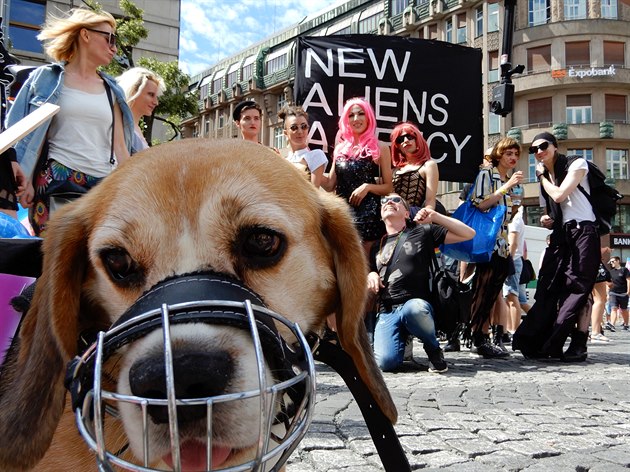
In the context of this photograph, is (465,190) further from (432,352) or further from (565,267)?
(432,352)

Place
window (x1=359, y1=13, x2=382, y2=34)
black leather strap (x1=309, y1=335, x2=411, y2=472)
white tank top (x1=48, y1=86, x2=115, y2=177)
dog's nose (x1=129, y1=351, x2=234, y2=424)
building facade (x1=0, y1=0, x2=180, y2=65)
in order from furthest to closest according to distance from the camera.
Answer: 1. window (x1=359, y1=13, x2=382, y2=34)
2. building facade (x1=0, y1=0, x2=180, y2=65)
3. white tank top (x1=48, y1=86, x2=115, y2=177)
4. black leather strap (x1=309, y1=335, x2=411, y2=472)
5. dog's nose (x1=129, y1=351, x2=234, y2=424)

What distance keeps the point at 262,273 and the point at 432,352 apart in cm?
425

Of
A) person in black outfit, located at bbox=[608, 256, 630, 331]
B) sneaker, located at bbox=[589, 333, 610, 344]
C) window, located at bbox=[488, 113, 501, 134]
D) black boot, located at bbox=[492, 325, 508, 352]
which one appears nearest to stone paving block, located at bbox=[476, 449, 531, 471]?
black boot, located at bbox=[492, 325, 508, 352]

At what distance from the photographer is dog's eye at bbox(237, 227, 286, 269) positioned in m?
1.78

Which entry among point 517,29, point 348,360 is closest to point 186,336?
point 348,360

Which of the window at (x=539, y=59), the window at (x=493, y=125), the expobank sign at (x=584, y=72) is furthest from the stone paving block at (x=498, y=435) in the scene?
the window at (x=539, y=59)

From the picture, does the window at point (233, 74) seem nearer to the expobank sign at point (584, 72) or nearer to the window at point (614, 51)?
the expobank sign at point (584, 72)

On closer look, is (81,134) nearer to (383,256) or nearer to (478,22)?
(383,256)

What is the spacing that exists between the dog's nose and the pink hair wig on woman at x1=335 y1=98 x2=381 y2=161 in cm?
464

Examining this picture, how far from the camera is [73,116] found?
377cm

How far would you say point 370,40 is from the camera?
670cm

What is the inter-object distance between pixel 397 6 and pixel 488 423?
4947 cm

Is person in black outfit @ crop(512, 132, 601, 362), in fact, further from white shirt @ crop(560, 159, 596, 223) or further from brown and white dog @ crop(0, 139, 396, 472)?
brown and white dog @ crop(0, 139, 396, 472)

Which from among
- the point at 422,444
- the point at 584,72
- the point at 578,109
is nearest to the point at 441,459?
the point at 422,444
